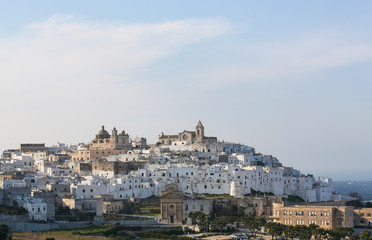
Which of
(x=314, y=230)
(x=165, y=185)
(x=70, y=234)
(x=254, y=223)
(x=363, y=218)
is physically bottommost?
(x=70, y=234)

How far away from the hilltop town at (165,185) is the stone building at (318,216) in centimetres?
9

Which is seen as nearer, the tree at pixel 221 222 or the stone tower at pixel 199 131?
the tree at pixel 221 222

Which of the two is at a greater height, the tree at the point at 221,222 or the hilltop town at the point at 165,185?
the hilltop town at the point at 165,185

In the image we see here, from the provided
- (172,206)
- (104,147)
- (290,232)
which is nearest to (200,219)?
(172,206)

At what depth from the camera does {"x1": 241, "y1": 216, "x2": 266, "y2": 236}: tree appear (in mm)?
67812

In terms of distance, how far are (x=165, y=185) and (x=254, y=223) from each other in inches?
654

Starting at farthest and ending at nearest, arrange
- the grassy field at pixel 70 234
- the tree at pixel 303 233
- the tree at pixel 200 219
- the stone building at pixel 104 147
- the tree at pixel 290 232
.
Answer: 1. the stone building at pixel 104 147
2. the tree at pixel 200 219
3. the tree at pixel 290 232
4. the grassy field at pixel 70 234
5. the tree at pixel 303 233

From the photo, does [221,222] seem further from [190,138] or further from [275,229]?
[190,138]

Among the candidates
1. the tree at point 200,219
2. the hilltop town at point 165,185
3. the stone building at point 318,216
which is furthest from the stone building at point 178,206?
the stone building at point 318,216

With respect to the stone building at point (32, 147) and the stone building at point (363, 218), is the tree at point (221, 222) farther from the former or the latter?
the stone building at point (32, 147)

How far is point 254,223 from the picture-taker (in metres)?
67.9

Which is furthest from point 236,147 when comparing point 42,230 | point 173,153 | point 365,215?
point 42,230

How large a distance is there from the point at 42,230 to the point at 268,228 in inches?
786

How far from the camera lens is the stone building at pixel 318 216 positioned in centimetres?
7038
